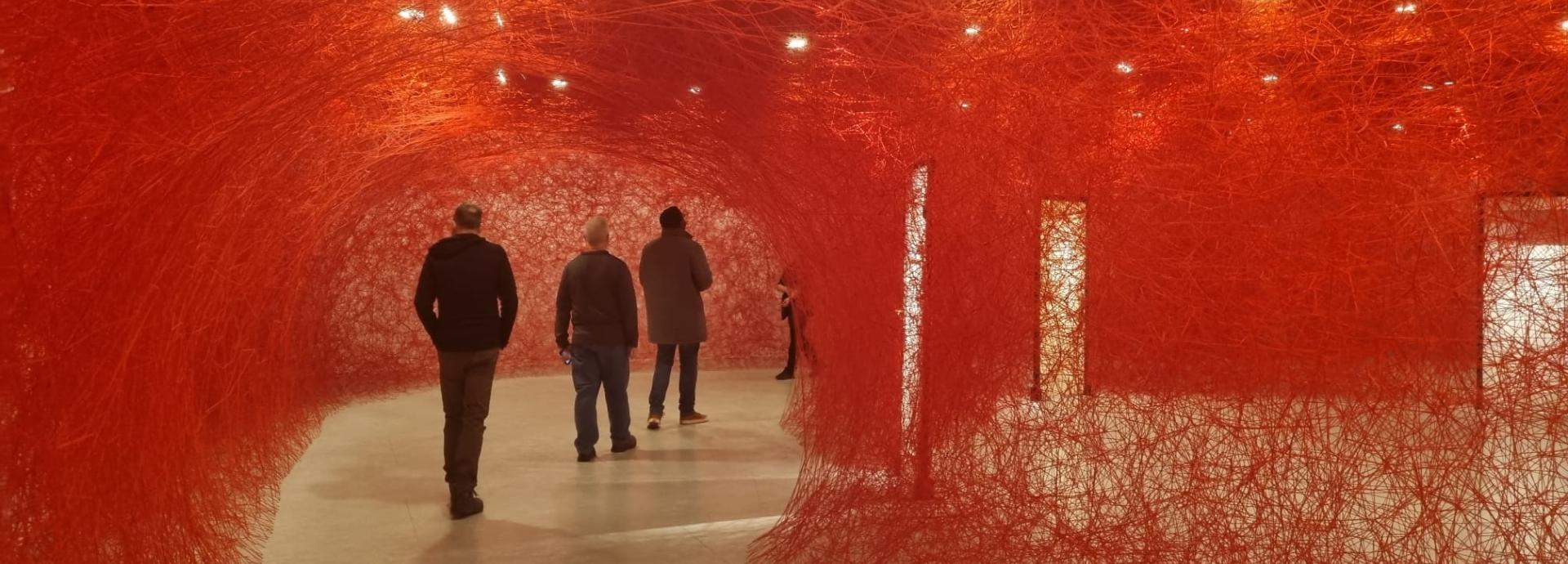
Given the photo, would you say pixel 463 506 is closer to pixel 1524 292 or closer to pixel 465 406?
pixel 465 406

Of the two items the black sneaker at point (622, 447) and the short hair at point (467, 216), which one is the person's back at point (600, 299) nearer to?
the black sneaker at point (622, 447)

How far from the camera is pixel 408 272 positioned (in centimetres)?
800

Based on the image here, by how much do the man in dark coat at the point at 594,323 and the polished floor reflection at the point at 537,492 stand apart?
1.17 ft

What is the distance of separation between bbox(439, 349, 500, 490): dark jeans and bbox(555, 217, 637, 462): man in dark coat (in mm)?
918

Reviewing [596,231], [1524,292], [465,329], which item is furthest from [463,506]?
[1524,292]

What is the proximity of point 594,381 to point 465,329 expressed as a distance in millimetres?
1225

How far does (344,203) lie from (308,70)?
12.4 ft

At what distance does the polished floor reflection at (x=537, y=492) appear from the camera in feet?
13.0

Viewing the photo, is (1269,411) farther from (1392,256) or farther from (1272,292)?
(1392,256)

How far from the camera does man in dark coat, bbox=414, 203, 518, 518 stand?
4.27 m

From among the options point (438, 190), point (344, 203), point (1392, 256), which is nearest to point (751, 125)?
point (1392, 256)

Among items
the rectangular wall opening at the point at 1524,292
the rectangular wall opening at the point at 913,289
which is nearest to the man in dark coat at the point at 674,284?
the rectangular wall opening at the point at 913,289

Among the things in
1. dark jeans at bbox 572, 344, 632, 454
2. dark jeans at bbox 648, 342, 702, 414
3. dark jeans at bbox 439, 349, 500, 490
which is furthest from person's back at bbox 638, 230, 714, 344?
dark jeans at bbox 439, 349, 500, 490

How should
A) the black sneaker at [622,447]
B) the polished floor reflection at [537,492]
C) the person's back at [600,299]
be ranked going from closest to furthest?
the polished floor reflection at [537,492]
the person's back at [600,299]
the black sneaker at [622,447]
